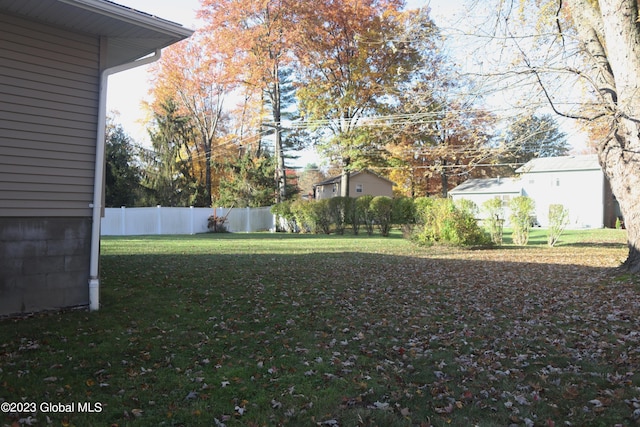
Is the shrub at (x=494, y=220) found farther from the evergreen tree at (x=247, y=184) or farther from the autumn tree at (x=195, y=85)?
the autumn tree at (x=195, y=85)

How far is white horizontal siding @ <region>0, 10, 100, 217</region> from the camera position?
17.3 ft

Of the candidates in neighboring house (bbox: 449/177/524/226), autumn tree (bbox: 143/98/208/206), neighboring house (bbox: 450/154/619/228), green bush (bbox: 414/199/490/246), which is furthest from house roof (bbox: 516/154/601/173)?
autumn tree (bbox: 143/98/208/206)

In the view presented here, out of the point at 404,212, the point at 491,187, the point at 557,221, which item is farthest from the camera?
the point at 491,187

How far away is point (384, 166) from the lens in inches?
1180

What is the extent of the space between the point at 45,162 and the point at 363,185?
121 feet

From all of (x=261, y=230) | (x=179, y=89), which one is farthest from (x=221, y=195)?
(x=179, y=89)

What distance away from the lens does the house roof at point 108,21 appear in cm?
507

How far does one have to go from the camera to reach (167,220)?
25250 mm

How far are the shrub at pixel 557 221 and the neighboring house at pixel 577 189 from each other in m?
17.3

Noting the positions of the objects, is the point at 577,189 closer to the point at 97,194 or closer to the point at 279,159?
the point at 279,159

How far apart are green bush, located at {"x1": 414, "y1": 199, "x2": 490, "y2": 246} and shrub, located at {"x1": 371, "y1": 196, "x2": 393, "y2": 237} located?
675 centimetres

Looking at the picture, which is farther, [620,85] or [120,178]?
[120,178]

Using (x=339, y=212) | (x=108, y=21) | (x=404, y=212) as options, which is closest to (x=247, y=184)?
(x=339, y=212)

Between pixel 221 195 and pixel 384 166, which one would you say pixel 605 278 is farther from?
pixel 221 195
